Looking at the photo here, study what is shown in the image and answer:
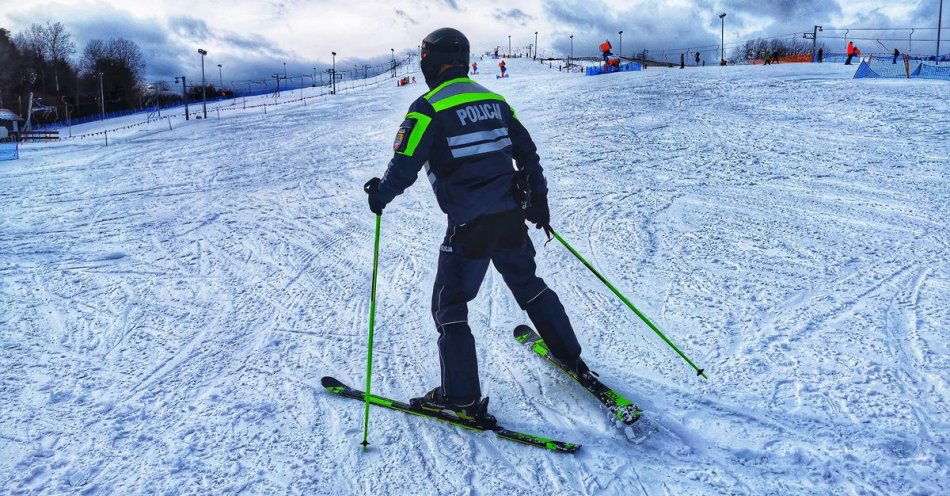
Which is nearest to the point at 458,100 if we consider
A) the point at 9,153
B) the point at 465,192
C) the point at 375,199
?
the point at 465,192

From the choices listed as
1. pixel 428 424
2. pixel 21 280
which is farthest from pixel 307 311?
pixel 21 280

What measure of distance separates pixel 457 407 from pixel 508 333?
51.6 inches

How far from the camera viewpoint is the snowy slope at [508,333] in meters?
2.86

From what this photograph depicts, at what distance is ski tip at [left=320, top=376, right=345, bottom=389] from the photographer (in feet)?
11.9

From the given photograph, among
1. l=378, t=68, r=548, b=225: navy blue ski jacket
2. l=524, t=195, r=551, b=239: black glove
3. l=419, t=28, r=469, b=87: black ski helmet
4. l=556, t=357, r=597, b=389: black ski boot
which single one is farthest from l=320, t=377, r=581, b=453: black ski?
l=419, t=28, r=469, b=87: black ski helmet

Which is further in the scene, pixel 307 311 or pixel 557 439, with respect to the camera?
pixel 307 311

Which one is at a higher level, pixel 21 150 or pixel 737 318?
pixel 21 150

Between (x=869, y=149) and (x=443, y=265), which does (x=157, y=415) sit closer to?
(x=443, y=265)

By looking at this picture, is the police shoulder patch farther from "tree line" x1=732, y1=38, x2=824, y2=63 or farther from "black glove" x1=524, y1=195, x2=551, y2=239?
"tree line" x1=732, y1=38, x2=824, y2=63

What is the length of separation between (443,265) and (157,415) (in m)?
1.98

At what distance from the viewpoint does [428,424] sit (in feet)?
10.7

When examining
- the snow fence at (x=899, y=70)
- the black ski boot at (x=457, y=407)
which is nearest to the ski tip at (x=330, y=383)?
the black ski boot at (x=457, y=407)

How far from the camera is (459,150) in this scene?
10.0 feet

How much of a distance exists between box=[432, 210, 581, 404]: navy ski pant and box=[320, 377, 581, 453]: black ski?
5.5 inches
